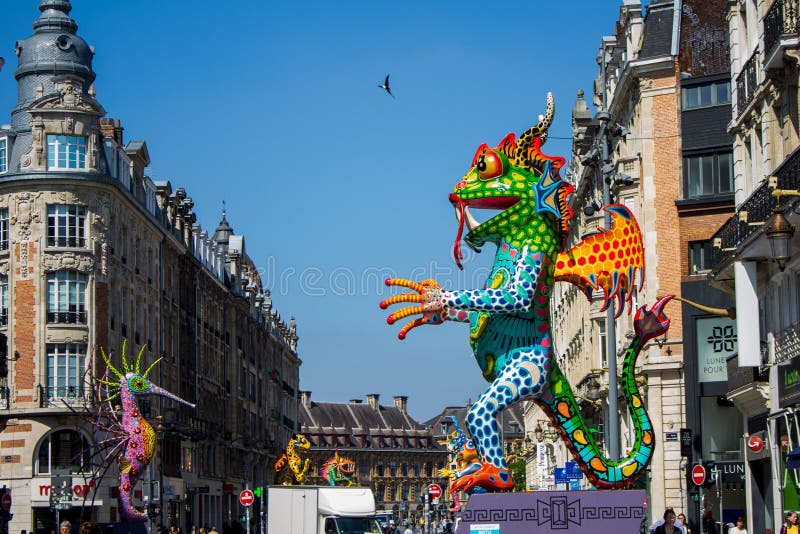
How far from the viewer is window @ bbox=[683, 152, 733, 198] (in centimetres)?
4262

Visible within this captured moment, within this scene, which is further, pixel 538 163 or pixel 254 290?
pixel 254 290

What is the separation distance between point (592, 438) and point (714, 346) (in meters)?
25.5

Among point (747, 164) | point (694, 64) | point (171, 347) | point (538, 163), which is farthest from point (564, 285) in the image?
point (538, 163)

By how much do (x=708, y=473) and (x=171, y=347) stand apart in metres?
32.7

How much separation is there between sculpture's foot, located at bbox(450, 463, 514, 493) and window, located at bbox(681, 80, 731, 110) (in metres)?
28.6

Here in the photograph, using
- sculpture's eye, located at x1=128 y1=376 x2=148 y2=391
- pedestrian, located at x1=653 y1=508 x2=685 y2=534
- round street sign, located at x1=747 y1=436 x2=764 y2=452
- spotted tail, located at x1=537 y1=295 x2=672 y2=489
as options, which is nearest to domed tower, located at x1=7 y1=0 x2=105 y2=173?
sculpture's eye, located at x1=128 y1=376 x2=148 y2=391

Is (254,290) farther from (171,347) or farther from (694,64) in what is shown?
(694,64)

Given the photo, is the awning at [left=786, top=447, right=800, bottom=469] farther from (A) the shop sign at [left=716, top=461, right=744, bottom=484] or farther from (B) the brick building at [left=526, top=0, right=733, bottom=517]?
(B) the brick building at [left=526, top=0, right=733, bottom=517]

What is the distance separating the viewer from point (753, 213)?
26.3 m

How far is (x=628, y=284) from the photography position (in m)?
17.2

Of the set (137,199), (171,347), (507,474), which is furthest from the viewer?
(171,347)

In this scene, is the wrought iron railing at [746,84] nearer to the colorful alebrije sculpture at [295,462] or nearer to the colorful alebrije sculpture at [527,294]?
the colorful alebrije sculpture at [527,294]

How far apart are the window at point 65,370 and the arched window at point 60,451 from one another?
1.34 meters

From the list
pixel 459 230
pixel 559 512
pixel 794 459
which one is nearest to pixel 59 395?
pixel 794 459
